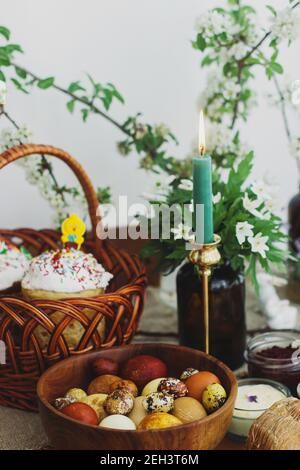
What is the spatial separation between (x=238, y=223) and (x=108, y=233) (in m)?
0.51

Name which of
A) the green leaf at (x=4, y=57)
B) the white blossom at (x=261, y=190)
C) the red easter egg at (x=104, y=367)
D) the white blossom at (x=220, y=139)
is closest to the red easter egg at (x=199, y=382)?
the red easter egg at (x=104, y=367)

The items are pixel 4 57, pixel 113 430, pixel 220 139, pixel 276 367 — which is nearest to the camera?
pixel 113 430

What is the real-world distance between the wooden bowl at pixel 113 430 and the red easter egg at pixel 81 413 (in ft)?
0.07

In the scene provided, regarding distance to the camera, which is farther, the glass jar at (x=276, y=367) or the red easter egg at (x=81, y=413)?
the glass jar at (x=276, y=367)

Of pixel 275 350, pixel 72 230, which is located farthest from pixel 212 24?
pixel 275 350

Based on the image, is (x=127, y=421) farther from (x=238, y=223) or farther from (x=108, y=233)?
(x=108, y=233)

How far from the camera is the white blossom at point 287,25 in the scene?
1.27 m

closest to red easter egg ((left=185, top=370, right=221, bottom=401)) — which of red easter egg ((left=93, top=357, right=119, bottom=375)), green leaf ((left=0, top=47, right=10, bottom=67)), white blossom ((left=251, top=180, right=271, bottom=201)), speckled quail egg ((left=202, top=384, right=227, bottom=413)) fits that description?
speckled quail egg ((left=202, top=384, right=227, bottom=413))

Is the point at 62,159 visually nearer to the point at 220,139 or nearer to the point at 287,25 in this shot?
the point at 220,139

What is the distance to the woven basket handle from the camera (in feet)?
3.50

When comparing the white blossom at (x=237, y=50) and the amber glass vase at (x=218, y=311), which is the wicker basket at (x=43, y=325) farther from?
the white blossom at (x=237, y=50)

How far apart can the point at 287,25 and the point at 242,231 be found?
1.38 feet

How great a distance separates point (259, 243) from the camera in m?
1.14

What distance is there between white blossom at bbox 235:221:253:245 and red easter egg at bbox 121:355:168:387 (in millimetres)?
241
